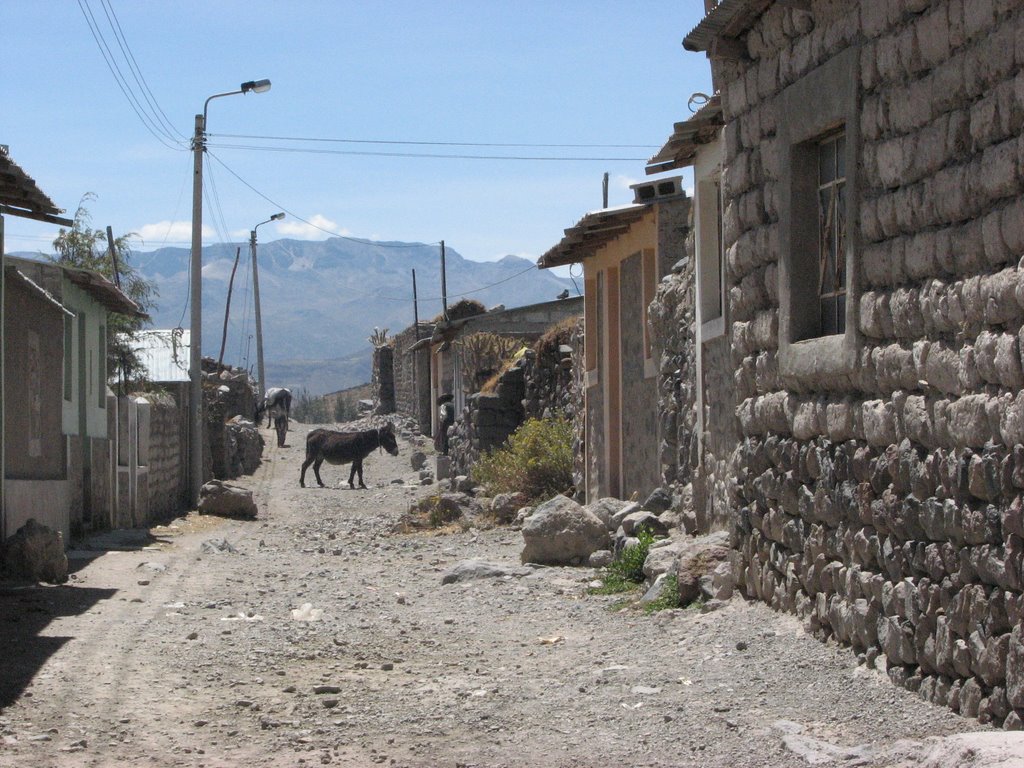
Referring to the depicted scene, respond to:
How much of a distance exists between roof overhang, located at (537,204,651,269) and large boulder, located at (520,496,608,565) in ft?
11.4

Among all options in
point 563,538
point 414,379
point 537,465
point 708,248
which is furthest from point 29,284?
point 414,379

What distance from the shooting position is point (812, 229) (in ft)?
25.2

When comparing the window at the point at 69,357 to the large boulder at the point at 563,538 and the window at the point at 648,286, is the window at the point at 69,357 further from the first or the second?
the window at the point at 648,286

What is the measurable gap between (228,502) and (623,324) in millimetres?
8788

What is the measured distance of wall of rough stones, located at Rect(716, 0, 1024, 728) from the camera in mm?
5258

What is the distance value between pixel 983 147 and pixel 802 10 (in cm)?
228

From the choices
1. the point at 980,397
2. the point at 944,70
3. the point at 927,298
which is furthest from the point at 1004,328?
the point at 944,70

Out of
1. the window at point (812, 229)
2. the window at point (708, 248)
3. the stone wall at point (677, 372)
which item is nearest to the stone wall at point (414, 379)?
the stone wall at point (677, 372)

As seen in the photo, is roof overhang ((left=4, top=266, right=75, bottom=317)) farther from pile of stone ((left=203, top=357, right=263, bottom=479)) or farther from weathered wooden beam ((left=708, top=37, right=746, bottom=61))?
pile of stone ((left=203, top=357, right=263, bottom=479))

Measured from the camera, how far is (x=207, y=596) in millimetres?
11531

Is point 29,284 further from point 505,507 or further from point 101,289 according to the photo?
point 505,507

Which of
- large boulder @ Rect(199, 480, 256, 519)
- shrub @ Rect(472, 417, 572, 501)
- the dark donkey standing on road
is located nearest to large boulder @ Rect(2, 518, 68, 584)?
shrub @ Rect(472, 417, 572, 501)

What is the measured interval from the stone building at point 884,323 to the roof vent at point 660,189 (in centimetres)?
497

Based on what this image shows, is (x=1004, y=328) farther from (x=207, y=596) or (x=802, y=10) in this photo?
(x=207, y=596)
